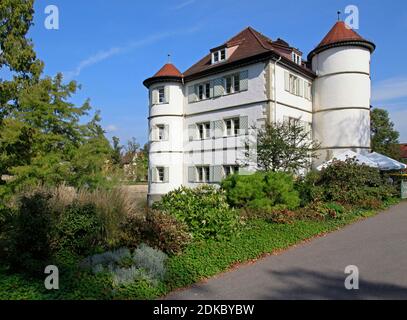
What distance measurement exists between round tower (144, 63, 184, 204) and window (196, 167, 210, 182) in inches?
A: 67.0

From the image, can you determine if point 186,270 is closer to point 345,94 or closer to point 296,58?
point 345,94

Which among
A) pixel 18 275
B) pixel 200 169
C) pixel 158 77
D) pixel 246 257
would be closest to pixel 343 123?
pixel 200 169

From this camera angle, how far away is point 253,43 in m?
23.7

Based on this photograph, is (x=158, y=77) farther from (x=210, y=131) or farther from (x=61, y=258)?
(x=61, y=258)

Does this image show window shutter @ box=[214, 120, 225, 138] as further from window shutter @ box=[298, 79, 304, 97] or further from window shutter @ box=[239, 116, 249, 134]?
window shutter @ box=[298, 79, 304, 97]

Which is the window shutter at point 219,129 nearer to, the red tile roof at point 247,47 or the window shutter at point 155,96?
the red tile roof at point 247,47

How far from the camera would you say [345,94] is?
2364 cm

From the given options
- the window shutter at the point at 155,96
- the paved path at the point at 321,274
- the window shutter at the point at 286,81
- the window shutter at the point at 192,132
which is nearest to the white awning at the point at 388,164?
the window shutter at the point at 286,81

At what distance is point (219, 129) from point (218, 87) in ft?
9.99

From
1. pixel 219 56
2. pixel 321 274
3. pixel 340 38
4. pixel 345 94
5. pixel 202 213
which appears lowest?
pixel 321 274

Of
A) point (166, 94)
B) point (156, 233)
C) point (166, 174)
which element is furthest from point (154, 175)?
point (156, 233)

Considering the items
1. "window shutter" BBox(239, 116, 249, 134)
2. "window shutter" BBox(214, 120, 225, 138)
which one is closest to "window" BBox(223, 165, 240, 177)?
"window shutter" BBox(214, 120, 225, 138)
